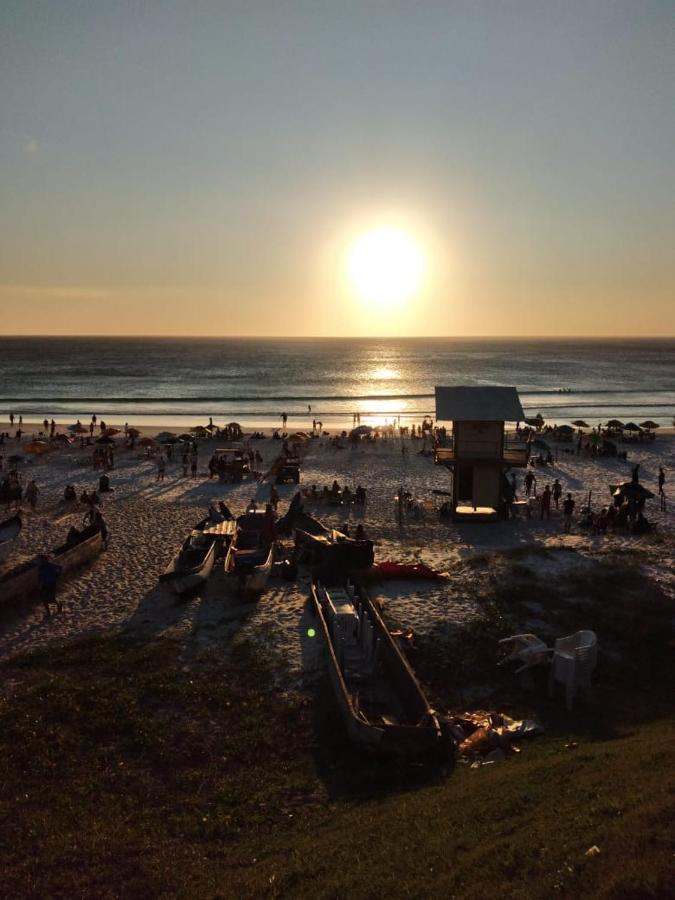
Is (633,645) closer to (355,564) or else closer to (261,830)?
(355,564)

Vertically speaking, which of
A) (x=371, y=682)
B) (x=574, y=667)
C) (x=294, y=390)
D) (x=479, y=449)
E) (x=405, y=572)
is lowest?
(x=371, y=682)

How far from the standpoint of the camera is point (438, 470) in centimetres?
3494

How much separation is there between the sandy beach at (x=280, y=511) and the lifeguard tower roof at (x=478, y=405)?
13.2 ft

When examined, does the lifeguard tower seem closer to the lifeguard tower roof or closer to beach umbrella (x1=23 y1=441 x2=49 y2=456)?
the lifeguard tower roof

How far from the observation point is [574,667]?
11484 millimetres

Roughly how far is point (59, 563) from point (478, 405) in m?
15.3

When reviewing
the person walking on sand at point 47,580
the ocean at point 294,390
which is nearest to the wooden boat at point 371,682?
the person walking on sand at point 47,580

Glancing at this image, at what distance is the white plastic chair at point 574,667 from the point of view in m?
11.5

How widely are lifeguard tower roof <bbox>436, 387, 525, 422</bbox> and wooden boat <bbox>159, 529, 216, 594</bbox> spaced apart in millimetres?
9395

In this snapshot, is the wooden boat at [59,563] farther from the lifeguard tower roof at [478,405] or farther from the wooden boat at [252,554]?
the lifeguard tower roof at [478,405]

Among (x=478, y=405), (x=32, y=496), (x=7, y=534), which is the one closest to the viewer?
(x=7, y=534)

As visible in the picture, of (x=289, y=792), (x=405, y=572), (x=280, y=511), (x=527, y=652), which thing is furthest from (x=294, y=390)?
(x=289, y=792)

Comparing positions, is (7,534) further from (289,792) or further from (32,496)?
(289,792)

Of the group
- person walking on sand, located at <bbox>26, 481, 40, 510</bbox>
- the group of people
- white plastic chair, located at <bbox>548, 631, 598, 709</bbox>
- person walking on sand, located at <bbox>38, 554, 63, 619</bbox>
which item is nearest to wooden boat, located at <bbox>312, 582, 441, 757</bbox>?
white plastic chair, located at <bbox>548, 631, 598, 709</bbox>
